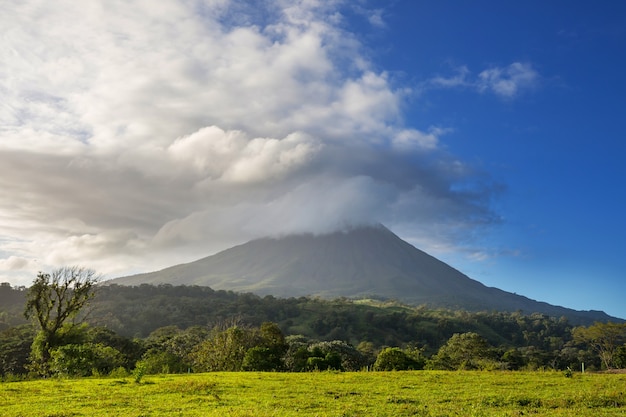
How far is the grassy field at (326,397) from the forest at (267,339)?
457cm

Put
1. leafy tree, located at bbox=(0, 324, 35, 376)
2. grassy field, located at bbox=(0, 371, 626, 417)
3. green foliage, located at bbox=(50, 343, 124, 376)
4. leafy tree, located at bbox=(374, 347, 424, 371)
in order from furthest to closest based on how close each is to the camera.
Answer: leafy tree, located at bbox=(0, 324, 35, 376) < leafy tree, located at bbox=(374, 347, 424, 371) < green foliage, located at bbox=(50, 343, 124, 376) < grassy field, located at bbox=(0, 371, 626, 417)

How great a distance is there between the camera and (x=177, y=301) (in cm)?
12050

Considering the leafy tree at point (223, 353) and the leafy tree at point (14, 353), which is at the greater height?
the leafy tree at point (223, 353)

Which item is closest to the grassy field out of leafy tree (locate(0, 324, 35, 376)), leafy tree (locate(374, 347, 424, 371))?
leafy tree (locate(374, 347, 424, 371))

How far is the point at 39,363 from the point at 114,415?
25542 mm

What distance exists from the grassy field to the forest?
180 inches

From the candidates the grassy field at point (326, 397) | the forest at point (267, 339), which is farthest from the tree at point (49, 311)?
the grassy field at point (326, 397)

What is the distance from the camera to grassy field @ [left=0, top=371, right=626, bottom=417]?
44.0ft

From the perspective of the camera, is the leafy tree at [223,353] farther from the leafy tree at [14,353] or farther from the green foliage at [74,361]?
the leafy tree at [14,353]

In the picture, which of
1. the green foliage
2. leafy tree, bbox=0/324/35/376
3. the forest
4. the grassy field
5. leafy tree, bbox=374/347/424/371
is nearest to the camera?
the grassy field

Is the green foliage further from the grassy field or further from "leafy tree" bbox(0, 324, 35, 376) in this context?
"leafy tree" bbox(0, 324, 35, 376)

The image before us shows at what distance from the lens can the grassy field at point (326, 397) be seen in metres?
13.4

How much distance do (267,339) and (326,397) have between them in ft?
83.5

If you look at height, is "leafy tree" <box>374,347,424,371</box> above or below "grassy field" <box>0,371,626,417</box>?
below
